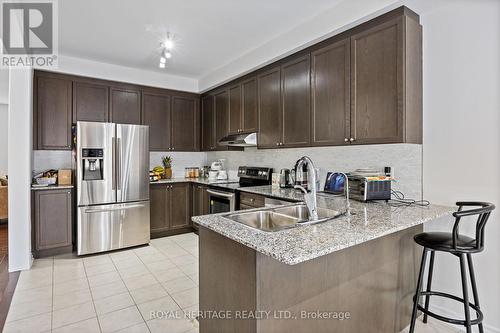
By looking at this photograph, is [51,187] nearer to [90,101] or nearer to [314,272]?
[90,101]

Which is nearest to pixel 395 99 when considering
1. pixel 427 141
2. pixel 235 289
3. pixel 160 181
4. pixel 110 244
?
pixel 427 141

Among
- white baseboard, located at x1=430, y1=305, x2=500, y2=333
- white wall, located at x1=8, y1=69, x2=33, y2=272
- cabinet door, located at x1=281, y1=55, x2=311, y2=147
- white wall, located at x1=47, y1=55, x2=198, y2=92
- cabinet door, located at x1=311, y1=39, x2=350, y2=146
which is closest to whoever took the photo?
white baseboard, located at x1=430, y1=305, x2=500, y2=333

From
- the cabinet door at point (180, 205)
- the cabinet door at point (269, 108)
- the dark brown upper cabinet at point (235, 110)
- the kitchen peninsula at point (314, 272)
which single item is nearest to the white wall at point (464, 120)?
the kitchen peninsula at point (314, 272)

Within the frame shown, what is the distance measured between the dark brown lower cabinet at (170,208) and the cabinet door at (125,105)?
3.79 ft

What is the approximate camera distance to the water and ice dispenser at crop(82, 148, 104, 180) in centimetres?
368

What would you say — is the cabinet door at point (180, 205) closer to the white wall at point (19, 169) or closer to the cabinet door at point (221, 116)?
the cabinet door at point (221, 116)

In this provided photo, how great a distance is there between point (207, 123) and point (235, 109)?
0.94 meters

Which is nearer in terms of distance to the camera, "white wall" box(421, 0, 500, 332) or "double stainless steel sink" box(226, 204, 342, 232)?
"double stainless steel sink" box(226, 204, 342, 232)

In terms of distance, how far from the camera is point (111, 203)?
3.85 meters

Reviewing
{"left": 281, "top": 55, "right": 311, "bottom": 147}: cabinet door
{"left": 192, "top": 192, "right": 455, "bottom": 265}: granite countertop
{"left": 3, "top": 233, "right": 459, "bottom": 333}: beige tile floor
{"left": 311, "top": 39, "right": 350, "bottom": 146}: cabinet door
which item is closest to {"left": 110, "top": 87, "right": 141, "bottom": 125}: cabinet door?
{"left": 3, "top": 233, "right": 459, "bottom": 333}: beige tile floor

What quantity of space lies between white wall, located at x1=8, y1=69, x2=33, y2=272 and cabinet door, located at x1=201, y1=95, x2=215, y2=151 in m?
2.51

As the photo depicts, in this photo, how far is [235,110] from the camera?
426cm

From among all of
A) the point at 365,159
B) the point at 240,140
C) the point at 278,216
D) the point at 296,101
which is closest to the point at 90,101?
the point at 240,140

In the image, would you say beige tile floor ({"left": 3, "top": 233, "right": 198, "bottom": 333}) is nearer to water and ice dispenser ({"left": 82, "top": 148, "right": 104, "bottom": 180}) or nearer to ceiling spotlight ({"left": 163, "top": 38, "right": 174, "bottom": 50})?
water and ice dispenser ({"left": 82, "top": 148, "right": 104, "bottom": 180})
